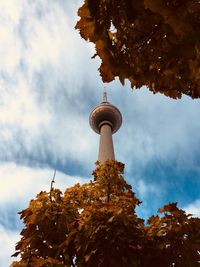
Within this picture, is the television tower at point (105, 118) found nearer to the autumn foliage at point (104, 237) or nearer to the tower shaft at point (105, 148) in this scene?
the tower shaft at point (105, 148)

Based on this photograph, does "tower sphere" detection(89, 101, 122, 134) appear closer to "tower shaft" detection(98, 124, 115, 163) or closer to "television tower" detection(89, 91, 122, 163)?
"television tower" detection(89, 91, 122, 163)

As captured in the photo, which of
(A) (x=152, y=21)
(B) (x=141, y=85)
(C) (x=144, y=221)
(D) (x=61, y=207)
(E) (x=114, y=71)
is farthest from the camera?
(D) (x=61, y=207)

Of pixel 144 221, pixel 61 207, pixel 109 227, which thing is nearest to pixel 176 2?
pixel 109 227

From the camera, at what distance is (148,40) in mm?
3014

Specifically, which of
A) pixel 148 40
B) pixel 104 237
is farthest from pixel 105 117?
pixel 148 40

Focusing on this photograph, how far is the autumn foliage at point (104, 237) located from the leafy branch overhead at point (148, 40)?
258 cm

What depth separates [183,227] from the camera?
502cm

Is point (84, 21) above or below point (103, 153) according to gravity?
below

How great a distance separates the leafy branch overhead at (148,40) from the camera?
95.1 inches

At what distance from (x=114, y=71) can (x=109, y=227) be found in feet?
9.69

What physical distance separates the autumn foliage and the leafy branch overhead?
258 cm

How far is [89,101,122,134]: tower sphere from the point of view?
2045 inches

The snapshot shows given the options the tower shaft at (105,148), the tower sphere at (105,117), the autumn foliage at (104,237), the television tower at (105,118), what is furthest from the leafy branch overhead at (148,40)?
the tower sphere at (105,117)

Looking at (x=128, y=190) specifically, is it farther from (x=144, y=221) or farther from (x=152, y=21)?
(x=152, y=21)
